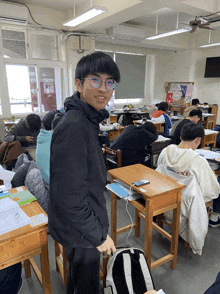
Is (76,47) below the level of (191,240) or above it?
above

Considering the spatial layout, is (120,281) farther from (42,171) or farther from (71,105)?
(42,171)

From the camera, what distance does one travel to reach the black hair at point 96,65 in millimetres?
878

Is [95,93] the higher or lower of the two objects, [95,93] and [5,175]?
the higher

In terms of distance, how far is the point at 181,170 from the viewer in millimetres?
1705

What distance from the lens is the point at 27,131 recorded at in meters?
2.86

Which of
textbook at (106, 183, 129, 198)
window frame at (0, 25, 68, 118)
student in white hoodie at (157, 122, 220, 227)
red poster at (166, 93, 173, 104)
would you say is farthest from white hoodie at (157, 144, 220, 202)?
red poster at (166, 93, 173, 104)

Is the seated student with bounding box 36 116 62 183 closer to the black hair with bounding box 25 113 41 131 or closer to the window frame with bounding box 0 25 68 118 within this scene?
the black hair with bounding box 25 113 41 131

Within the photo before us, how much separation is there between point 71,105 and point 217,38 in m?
7.60

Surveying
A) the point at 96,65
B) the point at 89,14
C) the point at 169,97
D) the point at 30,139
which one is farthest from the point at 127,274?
the point at 169,97

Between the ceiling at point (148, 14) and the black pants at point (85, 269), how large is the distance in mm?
3859

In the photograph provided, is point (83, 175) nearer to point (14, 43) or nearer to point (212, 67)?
point (14, 43)

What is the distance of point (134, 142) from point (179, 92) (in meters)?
5.86

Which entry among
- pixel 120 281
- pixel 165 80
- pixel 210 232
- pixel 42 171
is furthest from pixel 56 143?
pixel 165 80

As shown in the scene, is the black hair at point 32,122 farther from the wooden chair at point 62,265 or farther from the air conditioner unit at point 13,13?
the air conditioner unit at point 13,13
